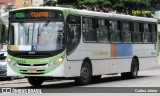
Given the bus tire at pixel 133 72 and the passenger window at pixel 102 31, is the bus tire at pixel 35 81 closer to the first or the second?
the passenger window at pixel 102 31

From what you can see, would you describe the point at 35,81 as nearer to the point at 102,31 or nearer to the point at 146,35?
the point at 102,31

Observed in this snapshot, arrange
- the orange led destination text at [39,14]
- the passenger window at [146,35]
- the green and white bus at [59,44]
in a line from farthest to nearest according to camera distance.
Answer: the passenger window at [146,35] < the orange led destination text at [39,14] < the green and white bus at [59,44]

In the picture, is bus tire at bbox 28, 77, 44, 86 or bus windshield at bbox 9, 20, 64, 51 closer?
bus windshield at bbox 9, 20, 64, 51

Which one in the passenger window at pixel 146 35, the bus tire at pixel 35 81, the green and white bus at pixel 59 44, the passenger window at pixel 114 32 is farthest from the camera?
the passenger window at pixel 146 35

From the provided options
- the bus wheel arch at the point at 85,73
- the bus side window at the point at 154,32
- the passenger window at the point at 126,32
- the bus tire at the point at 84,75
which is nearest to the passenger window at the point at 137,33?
the passenger window at the point at 126,32

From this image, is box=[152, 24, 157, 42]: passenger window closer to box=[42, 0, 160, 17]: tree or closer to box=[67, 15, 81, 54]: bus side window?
box=[67, 15, 81, 54]: bus side window

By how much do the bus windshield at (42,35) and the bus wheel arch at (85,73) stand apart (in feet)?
5.84

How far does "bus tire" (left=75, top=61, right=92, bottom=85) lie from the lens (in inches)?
833

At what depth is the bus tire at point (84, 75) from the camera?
21156mm

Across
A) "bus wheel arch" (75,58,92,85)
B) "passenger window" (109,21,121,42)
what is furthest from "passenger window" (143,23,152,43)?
"bus wheel arch" (75,58,92,85)

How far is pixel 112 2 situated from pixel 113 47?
3086 centimetres

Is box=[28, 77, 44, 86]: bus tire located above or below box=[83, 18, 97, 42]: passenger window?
below

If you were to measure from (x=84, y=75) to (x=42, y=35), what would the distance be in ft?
8.58

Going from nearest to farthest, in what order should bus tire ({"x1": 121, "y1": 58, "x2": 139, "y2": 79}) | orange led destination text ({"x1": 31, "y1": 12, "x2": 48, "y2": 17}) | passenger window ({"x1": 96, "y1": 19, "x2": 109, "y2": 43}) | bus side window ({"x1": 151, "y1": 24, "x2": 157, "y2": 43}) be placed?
orange led destination text ({"x1": 31, "y1": 12, "x2": 48, "y2": 17}), passenger window ({"x1": 96, "y1": 19, "x2": 109, "y2": 43}), bus tire ({"x1": 121, "y1": 58, "x2": 139, "y2": 79}), bus side window ({"x1": 151, "y1": 24, "x2": 157, "y2": 43})
